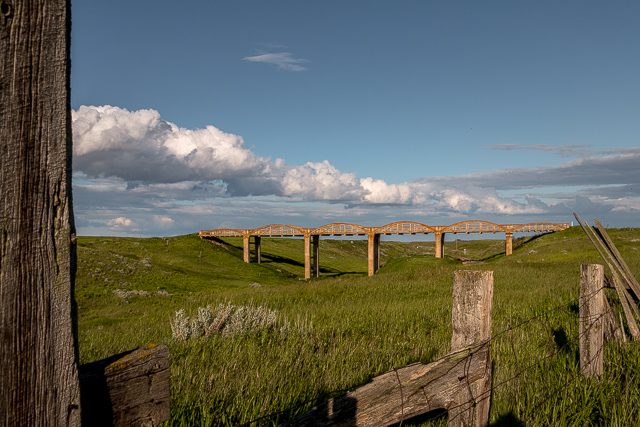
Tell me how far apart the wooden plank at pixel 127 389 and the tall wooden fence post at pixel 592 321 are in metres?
5.00

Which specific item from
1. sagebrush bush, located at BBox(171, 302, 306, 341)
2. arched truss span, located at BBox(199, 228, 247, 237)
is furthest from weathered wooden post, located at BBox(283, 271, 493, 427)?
arched truss span, located at BBox(199, 228, 247, 237)

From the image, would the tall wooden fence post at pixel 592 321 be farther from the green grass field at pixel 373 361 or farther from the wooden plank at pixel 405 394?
the wooden plank at pixel 405 394

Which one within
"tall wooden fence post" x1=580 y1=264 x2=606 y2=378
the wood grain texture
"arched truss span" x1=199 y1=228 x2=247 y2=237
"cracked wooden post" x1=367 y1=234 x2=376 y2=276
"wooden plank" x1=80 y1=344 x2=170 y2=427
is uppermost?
the wood grain texture

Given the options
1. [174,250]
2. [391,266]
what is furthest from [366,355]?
[174,250]

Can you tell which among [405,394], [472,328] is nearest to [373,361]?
[472,328]

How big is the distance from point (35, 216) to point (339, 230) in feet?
138

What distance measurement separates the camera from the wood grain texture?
1342 millimetres

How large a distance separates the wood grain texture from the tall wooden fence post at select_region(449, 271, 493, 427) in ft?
8.94

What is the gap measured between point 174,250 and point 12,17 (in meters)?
41.8

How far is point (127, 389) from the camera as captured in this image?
175 cm

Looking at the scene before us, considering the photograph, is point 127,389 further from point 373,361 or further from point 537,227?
point 537,227

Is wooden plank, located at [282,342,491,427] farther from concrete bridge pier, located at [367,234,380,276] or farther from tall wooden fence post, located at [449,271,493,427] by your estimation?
concrete bridge pier, located at [367,234,380,276]

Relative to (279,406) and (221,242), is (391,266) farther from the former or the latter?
(279,406)

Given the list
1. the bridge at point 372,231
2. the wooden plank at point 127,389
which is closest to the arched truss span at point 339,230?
the bridge at point 372,231
